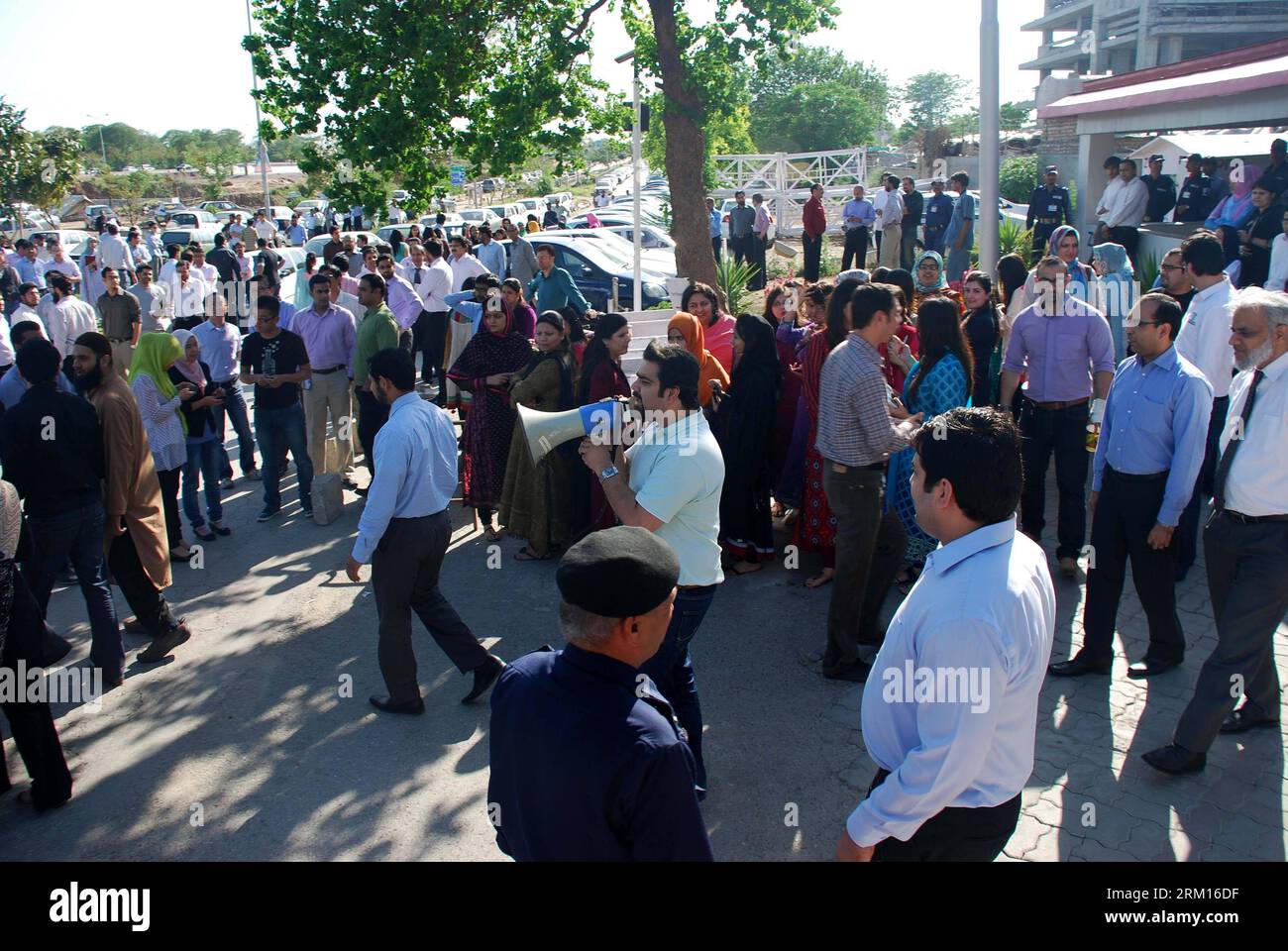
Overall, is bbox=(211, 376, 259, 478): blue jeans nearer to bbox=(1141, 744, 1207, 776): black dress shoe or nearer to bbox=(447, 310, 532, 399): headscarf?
bbox=(447, 310, 532, 399): headscarf

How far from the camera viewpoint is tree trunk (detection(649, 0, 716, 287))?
10656mm

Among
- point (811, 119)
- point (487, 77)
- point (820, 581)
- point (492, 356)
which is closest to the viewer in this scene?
point (820, 581)

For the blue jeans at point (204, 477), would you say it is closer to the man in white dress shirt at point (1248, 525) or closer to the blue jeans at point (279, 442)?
the blue jeans at point (279, 442)

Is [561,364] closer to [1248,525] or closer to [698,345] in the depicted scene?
[698,345]

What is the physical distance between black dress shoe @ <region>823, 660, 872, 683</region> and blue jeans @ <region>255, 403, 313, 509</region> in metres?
4.73

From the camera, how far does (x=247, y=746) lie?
4.89 metres

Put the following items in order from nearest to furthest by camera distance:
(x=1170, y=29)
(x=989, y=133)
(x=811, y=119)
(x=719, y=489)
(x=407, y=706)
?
1. (x=719, y=489)
2. (x=407, y=706)
3. (x=989, y=133)
4. (x=1170, y=29)
5. (x=811, y=119)

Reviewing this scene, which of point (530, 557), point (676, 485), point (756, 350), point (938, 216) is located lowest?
point (530, 557)

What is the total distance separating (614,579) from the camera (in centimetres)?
221

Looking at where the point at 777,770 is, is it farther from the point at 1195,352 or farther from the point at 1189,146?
the point at 1189,146

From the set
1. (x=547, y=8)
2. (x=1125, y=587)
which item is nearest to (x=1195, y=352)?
(x=1125, y=587)

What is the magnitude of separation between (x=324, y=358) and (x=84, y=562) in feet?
11.1

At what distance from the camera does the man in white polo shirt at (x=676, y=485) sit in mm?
3762

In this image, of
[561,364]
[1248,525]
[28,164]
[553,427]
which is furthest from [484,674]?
[28,164]
